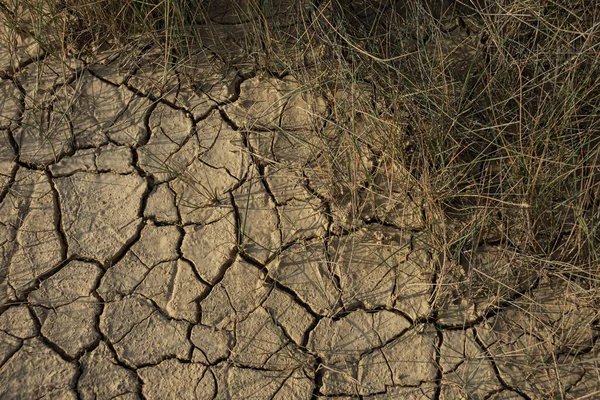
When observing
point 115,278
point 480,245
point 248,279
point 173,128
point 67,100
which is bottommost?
point 480,245

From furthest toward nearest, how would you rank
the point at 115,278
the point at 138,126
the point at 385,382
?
the point at 138,126, the point at 115,278, the point at 385,382

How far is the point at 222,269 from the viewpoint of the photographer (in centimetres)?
263

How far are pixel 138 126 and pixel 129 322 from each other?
0.92 m

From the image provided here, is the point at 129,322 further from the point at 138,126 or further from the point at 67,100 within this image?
the point at 67,100

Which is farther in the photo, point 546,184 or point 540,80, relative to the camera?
point 540,80

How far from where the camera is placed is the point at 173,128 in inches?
114

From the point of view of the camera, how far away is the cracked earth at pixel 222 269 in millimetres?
2459

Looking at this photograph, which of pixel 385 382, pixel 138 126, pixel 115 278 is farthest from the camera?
pixel 138 126

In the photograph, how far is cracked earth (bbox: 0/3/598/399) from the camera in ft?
8.07

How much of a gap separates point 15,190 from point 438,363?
198 cm

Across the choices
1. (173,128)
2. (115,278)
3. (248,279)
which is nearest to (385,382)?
(248,279)

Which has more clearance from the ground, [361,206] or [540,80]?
[540,80]

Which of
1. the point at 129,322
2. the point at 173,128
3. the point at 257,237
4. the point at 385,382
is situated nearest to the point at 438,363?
the point at 385,382

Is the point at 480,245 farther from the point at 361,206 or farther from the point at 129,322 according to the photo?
the point at 129,322
